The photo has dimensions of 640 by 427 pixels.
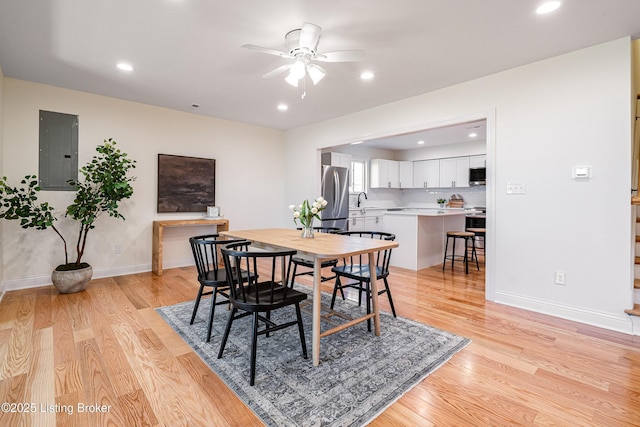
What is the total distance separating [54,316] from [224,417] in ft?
7.77

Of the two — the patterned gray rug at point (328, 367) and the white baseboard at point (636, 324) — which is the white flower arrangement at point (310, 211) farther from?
the white baseboard at point (636, 324)

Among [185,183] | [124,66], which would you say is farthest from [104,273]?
[124,66]

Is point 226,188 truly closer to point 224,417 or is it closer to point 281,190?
point 281,190

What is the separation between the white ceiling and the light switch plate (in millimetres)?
1204

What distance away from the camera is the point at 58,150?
3.96 meters

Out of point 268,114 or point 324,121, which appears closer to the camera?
point 268,114

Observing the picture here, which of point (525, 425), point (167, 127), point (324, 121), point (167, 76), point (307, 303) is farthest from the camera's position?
point (324, 121)

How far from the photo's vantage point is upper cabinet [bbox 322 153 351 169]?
6439mm

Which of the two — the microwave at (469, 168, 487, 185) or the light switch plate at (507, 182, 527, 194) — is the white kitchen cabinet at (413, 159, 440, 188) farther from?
the light switch plate at (507, 182, 527, 194)

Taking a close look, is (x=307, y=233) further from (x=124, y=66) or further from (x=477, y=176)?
(x=477, y=176)

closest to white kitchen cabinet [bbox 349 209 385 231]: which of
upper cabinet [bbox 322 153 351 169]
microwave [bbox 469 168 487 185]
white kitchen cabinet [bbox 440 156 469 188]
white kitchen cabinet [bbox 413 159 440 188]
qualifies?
upper cabinet [bbox 322 153 351 169]

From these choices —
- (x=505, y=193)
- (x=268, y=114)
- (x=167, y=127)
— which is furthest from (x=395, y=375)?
(x=167, y=127)

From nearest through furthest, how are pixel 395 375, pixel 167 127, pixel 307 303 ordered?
pixel 395 375, pixel 307 303, pixel 167 127

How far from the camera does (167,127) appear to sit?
191 inches
